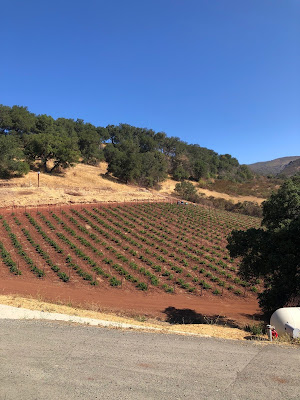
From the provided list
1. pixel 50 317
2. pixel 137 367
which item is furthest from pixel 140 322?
pixel 137 367

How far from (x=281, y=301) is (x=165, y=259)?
34.1ft

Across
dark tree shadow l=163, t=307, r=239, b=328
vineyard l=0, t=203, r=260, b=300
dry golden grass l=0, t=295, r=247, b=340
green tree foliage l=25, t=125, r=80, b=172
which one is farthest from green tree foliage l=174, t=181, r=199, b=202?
dry golden grass l=0, t=295, r=247, b=340

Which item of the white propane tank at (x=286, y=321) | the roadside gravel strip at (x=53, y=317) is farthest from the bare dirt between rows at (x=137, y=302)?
the white propane tank at (x=286, y=321)

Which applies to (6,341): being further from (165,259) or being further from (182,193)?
(182,193)

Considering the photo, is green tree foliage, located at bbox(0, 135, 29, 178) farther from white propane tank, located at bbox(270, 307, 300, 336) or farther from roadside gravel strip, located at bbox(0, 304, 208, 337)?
white propane tank, located at bbox(270, 307, 300, 336)

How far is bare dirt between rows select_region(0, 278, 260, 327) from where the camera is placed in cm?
1320

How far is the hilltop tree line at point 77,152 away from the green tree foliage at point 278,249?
42.1 metres

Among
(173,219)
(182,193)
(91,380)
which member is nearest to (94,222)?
(173,219)

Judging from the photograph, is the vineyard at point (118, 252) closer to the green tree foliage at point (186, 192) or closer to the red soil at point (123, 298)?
the red soil at point (123, 298)

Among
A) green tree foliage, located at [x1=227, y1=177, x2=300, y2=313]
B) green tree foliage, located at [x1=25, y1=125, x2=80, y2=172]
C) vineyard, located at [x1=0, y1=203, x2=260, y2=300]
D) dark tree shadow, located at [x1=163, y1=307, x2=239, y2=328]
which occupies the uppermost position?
green tree foliage, located at [x1=25, y1=125, x2=80, y2=172]

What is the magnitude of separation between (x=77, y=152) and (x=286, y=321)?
171 feet

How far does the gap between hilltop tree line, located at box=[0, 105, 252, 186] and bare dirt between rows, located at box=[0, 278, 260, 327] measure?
34.4 metres

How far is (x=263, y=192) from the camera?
261 feet

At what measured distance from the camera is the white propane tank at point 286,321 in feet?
27.8
